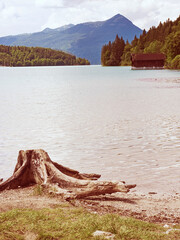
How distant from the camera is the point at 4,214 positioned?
25.3 ft

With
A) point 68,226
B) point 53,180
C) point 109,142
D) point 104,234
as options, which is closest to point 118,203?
point 53,180

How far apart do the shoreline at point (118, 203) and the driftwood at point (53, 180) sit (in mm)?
255

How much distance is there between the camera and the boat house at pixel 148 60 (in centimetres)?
16688

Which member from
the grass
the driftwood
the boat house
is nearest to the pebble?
the grass

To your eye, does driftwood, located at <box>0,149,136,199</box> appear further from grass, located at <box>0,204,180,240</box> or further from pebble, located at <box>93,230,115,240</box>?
pebble, located at <box>93,230,115,240</box>

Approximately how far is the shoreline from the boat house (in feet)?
529

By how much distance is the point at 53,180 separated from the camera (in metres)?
10.3

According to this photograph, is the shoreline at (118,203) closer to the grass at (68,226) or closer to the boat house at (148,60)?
the grass at (68,226)

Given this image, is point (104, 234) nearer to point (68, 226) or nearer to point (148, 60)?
point (68, 226)

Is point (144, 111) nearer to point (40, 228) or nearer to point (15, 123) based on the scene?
point (15, 123)

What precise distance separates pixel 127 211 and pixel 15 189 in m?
3.56

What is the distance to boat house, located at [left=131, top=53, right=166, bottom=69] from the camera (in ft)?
547

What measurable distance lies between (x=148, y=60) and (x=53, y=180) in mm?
166055

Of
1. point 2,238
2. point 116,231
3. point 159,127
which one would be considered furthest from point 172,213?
point 159,127
